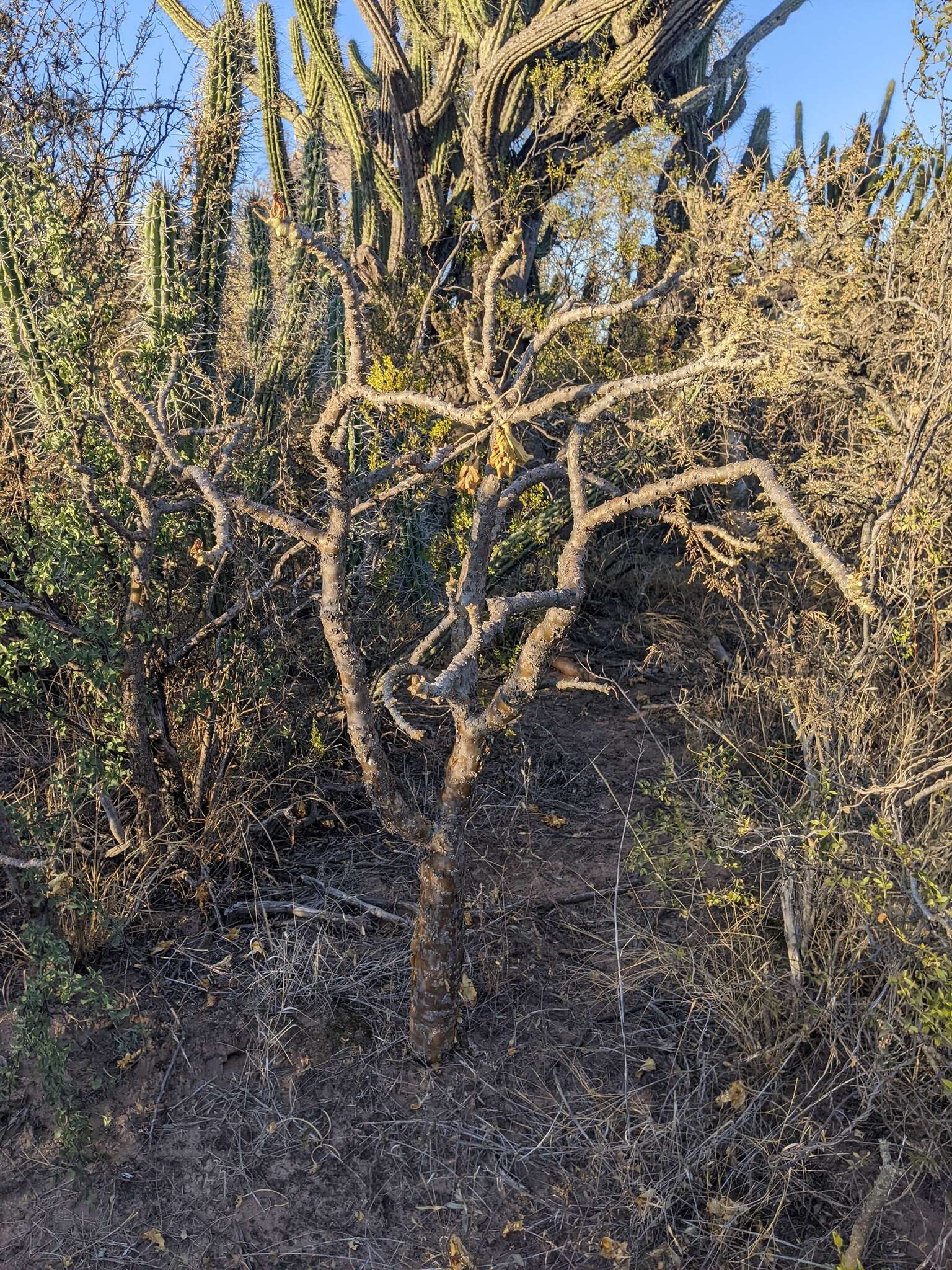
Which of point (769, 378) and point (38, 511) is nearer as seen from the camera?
point (769, 378)

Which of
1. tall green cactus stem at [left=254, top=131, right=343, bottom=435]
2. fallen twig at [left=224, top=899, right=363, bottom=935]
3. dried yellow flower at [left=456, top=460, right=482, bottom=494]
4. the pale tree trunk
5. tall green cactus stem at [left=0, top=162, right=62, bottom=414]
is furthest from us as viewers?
tall green cactus stem at [left=254, top=131, right=343, bottom=435]

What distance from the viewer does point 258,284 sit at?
4852 mm

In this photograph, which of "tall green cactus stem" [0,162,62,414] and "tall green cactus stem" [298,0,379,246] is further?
"tall green cactus stem" [298,0,379,246]

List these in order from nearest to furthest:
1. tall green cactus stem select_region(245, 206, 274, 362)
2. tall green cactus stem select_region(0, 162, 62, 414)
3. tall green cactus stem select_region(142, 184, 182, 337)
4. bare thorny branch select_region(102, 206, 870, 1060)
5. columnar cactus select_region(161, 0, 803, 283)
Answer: bare thorny branch select_region(102, 206, 870, 1060) → tall green cactus stem select_region(0, 162, 62, 414) → tall green cactus stem select_region(142, 184, 182, 337) → tall green cactus stem select_region(245, 206, 274, 362) → columnar cactus select_region(161, 0, 803, 283)

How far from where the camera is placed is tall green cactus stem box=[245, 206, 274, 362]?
4.63 m

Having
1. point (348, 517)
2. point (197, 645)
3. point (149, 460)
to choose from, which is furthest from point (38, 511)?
point (348, 517)

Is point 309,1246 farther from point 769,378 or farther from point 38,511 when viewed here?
point 769,378

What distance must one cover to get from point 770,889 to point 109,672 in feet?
7.58

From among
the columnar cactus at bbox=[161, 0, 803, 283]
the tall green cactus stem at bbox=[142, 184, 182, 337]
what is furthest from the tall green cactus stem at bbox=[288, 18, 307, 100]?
the tall green cactus stem at bbox=[142, 184, 182, 337]

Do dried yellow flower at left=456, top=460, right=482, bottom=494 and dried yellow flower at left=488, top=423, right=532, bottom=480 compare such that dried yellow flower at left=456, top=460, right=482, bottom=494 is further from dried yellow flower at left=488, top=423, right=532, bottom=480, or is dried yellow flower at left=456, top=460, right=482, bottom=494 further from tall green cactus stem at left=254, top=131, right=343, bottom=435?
tall green cactus stem at left=254, top=131, right=343, bottom=435

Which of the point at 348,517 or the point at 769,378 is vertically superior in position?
the point at 769,378

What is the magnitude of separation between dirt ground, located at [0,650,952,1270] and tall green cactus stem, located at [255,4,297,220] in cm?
458

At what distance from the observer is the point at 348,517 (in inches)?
91.0

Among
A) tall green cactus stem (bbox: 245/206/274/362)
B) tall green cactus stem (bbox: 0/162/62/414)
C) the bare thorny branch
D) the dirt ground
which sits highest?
tall green cactus stem (bbox: 245/206/274/362)
